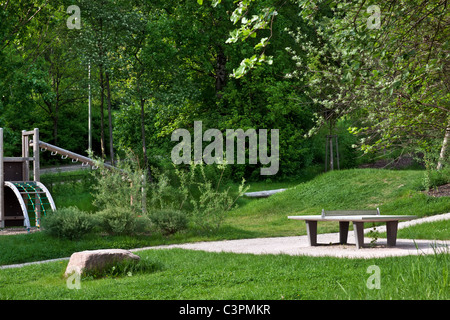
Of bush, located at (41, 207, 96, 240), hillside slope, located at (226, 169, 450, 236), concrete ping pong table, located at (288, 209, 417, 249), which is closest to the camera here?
concrete ping pong table, located at (288, 209, 417, 249)

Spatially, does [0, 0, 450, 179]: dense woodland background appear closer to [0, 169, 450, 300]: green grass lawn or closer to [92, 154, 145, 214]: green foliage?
[92, 154, 145, 214]: green foliage

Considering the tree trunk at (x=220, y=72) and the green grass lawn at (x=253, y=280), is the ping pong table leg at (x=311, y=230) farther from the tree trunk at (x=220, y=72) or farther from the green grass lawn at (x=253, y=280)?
the tree trunk at (x=220, y=72)

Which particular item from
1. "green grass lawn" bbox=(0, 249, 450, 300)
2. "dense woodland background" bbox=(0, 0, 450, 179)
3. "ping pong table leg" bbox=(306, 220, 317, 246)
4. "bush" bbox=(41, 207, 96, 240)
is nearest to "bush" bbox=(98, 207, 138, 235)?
"bush" bbox=(41, 207, 96, 240)

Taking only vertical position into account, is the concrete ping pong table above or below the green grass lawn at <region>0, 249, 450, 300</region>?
above

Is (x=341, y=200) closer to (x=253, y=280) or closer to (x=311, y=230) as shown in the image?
(x=311, y=230)

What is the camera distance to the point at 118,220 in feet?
37.1

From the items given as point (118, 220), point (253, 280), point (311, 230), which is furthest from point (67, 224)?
point (253, 280)

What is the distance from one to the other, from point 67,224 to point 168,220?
7.96 feet

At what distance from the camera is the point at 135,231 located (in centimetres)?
1161

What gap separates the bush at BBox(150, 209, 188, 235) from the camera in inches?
472

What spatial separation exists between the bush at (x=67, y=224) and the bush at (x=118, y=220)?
47cm

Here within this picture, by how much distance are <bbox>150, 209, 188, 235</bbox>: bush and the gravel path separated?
1066 millimetres
